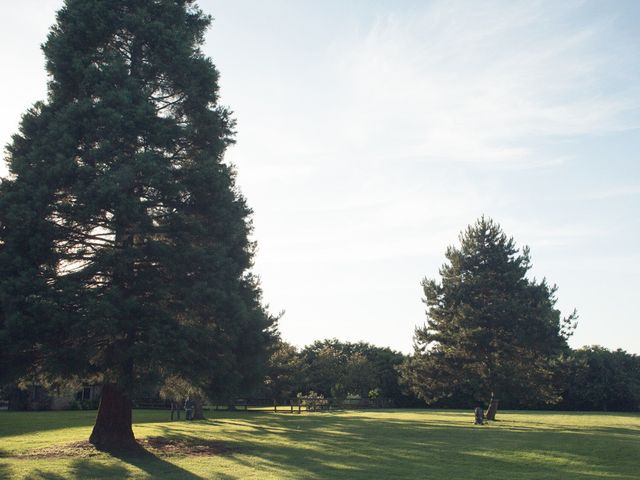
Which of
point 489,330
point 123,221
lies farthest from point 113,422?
point 489,330

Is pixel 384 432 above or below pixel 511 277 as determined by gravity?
below

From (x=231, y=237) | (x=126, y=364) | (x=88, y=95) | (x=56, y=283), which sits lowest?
(x=126, y=364)

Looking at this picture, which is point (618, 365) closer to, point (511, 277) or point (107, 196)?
point (511, 277)

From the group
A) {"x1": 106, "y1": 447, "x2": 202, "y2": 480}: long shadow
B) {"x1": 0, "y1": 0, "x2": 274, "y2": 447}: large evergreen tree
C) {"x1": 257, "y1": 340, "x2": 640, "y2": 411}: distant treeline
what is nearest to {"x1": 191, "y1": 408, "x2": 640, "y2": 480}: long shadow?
{"x1": 106, "y1": 447, "x2": 202, "y2": 480}: long shadow

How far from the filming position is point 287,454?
766 inches

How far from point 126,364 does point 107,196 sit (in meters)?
5.34

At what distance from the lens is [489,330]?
134 feet

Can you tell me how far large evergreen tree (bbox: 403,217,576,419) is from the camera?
40469 millimetres

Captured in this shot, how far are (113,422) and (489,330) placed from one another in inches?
1118

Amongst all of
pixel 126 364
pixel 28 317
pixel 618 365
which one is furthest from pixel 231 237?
pixel 618 365

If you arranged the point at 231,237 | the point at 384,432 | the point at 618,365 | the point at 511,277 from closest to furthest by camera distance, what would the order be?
the point at 231,237
the point at 384,432
the point at 511,277
the point at 618,365

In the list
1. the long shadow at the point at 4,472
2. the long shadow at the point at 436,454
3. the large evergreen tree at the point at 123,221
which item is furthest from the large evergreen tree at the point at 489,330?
the long shadow at the point at 4,472

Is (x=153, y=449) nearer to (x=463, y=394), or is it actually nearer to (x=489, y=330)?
(x=489, y=330)

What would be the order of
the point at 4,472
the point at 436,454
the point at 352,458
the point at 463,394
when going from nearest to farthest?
the point at 4,472
the point at 352,458
the point at 436,454
the point at 463,394
